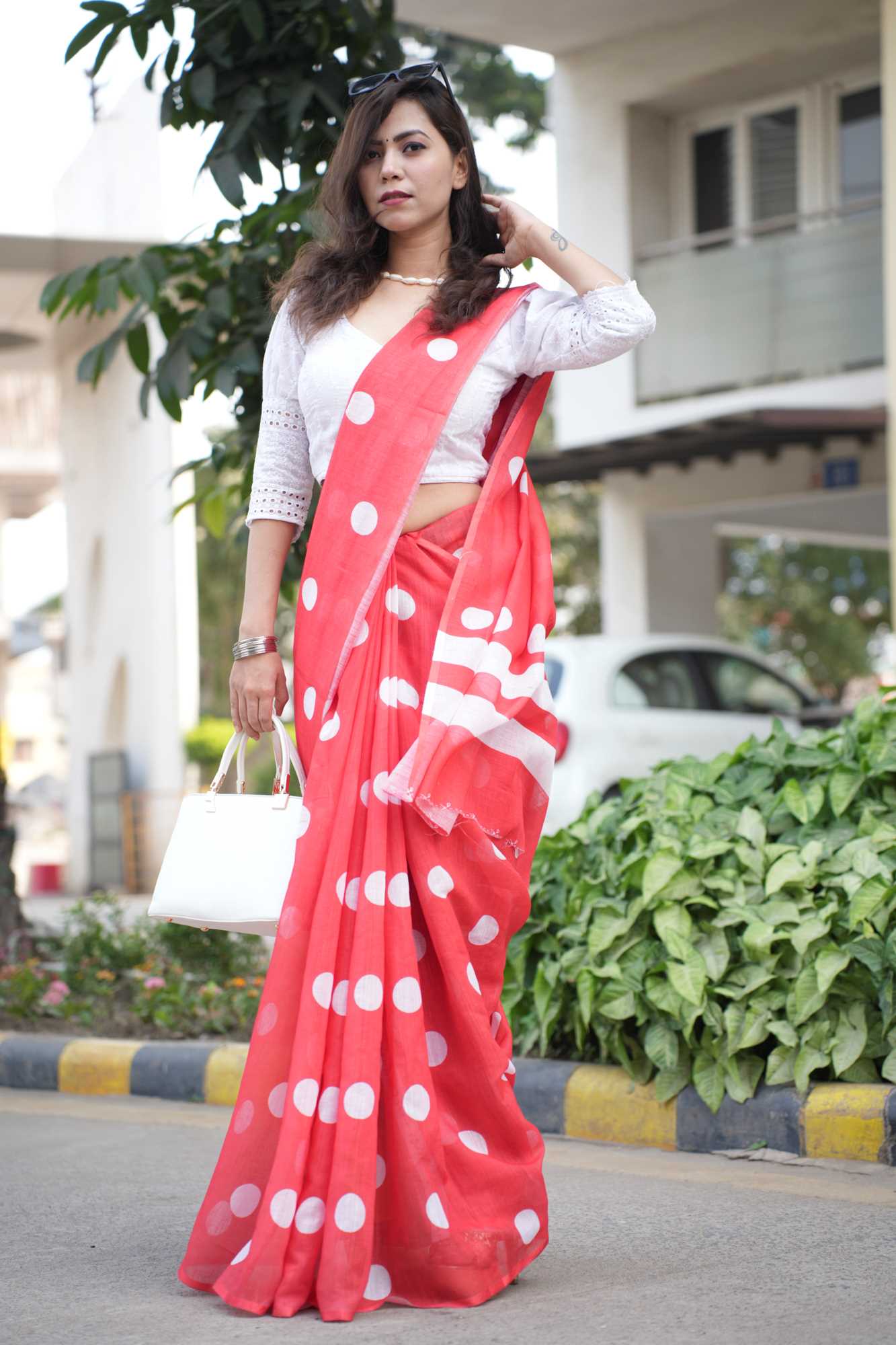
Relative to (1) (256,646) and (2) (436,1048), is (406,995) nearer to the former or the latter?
(2) (436,1048)

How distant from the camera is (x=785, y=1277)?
3.09m

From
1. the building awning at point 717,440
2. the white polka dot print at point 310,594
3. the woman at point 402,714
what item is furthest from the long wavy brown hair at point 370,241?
the building awning at point 717,440

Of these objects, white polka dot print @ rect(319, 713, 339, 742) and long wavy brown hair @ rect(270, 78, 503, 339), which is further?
long wavy brown hair @ rect(270, 78, 503, 339)

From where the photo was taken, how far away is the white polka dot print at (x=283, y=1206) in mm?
2793

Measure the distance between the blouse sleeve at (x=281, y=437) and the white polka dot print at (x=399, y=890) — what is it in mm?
741

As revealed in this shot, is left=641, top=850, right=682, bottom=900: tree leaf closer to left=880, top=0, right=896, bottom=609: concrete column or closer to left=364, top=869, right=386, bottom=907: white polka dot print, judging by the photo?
left=364, top=869, right=386, bottom=907: white polka dot print

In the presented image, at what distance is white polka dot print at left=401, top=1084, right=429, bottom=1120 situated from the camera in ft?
9.39

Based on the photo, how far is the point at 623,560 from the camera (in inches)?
588

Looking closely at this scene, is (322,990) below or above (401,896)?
below

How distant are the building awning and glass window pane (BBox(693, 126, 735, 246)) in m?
2.05

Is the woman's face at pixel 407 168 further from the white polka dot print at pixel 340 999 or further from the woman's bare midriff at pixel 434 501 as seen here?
the white polka dot print at pixel 340 999

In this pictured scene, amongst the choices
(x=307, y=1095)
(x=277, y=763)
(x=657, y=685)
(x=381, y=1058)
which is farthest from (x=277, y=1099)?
(x=657, y=685)

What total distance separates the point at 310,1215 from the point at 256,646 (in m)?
1.00

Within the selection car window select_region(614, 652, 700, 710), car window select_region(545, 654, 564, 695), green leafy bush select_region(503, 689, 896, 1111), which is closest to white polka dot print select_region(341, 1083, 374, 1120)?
green leafy bush select_region(503, 689, 896, 1111)
